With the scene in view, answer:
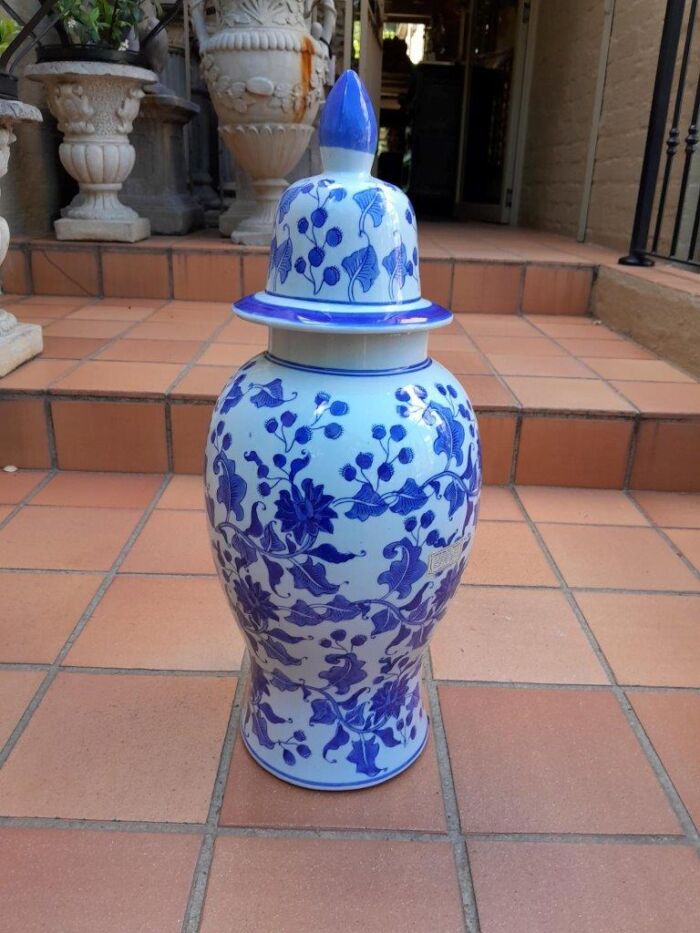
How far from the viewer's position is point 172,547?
162 centimetres

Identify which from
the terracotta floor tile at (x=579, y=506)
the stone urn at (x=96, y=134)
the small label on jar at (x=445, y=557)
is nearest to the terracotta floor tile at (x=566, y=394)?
the terracotta floor tile at (x=579, y=506)

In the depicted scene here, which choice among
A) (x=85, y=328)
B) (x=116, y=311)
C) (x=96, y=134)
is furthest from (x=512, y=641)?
(x=96, y=134)

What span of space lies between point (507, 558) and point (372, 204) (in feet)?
3.20

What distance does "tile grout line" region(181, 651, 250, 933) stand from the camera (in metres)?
0.85

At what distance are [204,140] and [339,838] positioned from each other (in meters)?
4.11

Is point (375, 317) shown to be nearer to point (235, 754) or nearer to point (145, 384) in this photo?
point (235, 754)

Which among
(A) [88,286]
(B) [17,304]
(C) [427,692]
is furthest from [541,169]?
(C) [427,692]

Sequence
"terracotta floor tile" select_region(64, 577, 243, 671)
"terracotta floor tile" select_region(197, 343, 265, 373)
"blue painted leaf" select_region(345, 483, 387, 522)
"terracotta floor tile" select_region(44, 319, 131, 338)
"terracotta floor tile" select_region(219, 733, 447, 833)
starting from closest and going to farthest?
"blue painted leaf" select_region(345, 483, 387, 522) → "terracotta floor tile" select_region(219, 733, 447, 833) → "terracotta floor tile" select_region(64, 577, 243, 671) → "terracotta floor tile" select_region(197, 343, 265, 373) → "terracotta floor tile" select_region(44, 319, 131, 338)

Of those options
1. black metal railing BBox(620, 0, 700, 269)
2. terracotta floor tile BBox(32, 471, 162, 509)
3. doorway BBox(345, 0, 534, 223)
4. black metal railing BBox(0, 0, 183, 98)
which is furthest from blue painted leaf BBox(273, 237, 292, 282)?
doorway BBox(345, 0, 534, 223)

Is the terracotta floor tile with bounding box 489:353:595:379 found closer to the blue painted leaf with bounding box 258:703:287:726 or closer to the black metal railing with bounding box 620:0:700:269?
the black metal railing with bounding box 620:0:700:269

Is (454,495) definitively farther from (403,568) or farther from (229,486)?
(229,486)

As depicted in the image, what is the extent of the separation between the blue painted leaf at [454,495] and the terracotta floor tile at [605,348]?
172 cm

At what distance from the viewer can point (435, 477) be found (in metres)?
0.86

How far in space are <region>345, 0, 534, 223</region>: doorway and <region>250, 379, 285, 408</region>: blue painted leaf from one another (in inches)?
162
